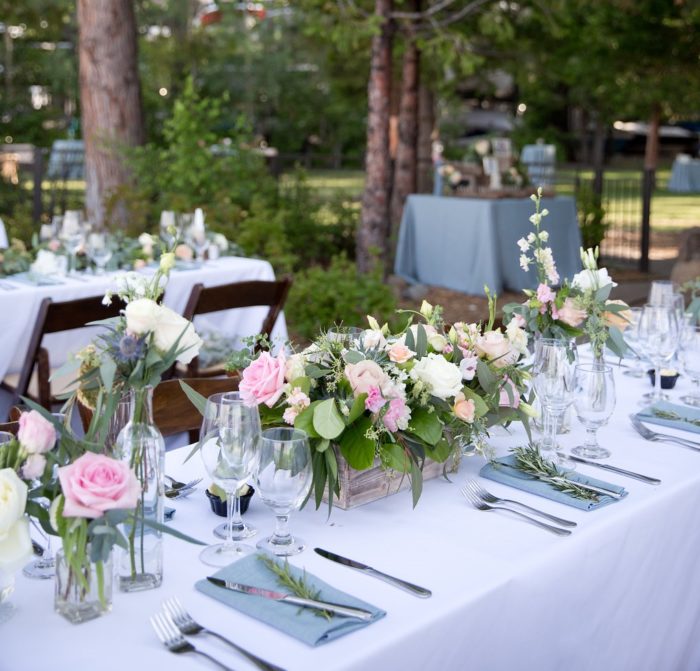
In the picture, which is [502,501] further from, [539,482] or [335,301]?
[335,301]

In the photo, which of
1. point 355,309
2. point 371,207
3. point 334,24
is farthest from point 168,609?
point 334,24

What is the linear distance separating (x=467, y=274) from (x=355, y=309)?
3.52 metres

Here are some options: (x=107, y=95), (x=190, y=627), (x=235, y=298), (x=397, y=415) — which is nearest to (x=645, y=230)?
(x=107, y=95)

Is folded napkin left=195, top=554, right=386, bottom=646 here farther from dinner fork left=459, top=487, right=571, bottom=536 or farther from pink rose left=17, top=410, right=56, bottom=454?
dinner fork left=459, top=487, right=571, bottom=536

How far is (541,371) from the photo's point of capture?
217 cm

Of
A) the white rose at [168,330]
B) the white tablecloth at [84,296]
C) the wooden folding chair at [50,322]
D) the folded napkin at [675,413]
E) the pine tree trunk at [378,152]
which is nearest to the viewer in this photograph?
the white rose at [168,330]

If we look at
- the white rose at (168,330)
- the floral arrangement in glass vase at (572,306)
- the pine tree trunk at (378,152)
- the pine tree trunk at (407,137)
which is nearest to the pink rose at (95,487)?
the white rose at (168,330)

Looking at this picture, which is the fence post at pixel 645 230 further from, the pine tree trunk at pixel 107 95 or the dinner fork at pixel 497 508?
the dinner fork at pixel 497 508

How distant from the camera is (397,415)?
70.4 inches

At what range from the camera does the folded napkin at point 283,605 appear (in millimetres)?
1390

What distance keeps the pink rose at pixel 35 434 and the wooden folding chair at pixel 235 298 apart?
8.32 ft

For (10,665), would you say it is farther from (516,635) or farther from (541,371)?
(541,371)

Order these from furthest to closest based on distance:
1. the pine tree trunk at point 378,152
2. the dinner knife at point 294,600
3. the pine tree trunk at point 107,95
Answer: the pine tree trunk at point 378,152
the pine tree trunk at point 107,95
the dinner knife at point 294,600

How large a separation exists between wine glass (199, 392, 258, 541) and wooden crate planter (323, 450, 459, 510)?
0.18 m
